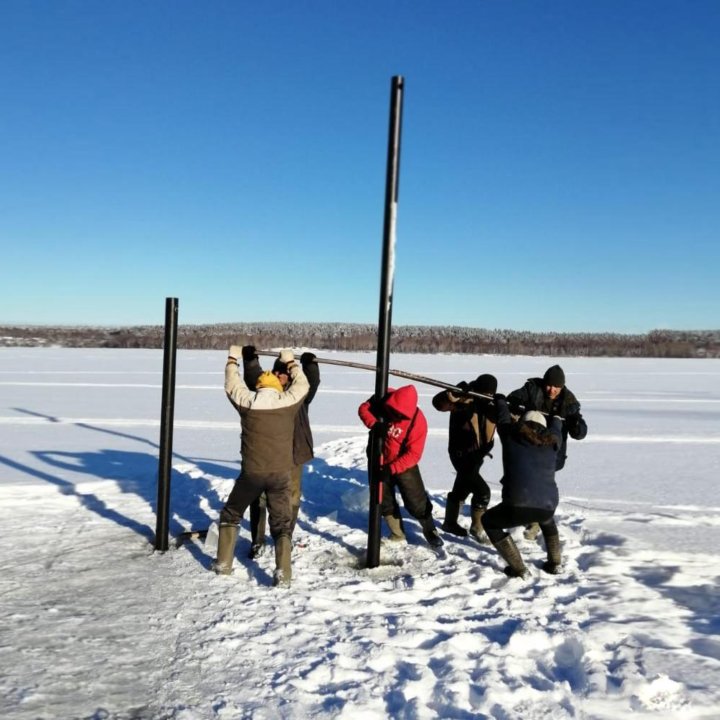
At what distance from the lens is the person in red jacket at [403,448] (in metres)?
4.68

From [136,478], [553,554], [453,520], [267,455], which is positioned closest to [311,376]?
[267,455]

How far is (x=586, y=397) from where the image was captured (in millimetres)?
18609

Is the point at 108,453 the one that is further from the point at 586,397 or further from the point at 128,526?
the point at 586,397

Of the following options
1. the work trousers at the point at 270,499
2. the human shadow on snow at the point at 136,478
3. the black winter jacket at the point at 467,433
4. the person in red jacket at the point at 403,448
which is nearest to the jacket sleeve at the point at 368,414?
the person in red jacket at the point at 403,448

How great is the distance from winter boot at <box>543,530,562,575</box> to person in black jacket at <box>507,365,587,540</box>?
52 cm

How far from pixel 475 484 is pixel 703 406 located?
13.6m

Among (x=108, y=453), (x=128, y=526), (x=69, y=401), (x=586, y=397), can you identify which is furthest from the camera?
(x=586, y=397)

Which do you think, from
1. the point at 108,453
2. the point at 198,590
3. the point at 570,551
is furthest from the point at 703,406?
the point at 198,590

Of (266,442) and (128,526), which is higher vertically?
(266,442)

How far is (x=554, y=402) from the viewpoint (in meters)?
4.97

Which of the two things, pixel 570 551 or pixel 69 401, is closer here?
pixel 570 551

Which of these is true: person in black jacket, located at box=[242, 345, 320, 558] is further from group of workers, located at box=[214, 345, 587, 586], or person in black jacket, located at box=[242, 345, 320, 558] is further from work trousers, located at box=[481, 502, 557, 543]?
work trousers, located at box=[481, 502, 557, 543]

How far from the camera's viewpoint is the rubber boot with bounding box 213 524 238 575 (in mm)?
4434

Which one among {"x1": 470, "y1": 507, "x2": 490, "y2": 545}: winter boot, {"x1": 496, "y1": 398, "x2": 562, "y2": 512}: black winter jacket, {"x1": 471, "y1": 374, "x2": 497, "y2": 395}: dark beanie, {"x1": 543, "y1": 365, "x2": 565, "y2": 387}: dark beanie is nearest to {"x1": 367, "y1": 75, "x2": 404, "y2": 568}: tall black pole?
{"x1": 471, "y1": 374, "x2": 497, "y2": 395}: dark beanie
